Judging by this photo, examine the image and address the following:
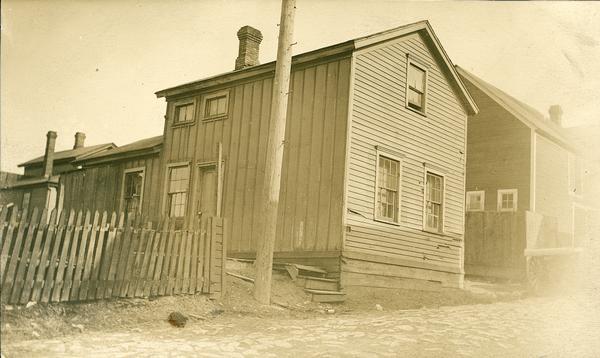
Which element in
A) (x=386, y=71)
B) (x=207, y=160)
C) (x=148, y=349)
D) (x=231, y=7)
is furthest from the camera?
(x=207, y=160)

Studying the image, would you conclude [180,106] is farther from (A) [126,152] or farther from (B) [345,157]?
(B) [345,157]

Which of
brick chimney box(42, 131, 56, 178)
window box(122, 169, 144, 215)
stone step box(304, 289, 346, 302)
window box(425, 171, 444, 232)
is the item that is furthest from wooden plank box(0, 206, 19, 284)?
window box(425, 171, 444, 232)

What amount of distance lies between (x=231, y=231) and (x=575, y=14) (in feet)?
26.6

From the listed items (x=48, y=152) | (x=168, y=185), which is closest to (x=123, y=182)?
(x=168, y=185)

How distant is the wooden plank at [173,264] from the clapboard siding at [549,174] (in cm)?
1372

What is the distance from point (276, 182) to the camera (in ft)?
30.9

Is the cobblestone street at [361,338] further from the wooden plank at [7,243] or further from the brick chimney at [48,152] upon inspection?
the brick chimney at [48,152]

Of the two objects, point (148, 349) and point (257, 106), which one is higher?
point (257, 106)

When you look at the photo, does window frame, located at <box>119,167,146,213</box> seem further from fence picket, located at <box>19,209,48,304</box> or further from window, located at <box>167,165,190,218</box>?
fence picket, located at <box>19,209,48,304</box>

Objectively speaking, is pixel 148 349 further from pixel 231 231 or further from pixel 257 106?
pixel 257 106

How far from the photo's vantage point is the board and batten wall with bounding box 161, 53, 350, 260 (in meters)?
12.0

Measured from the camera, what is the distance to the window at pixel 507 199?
754 inches

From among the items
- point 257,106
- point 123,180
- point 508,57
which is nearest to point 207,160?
point 257,106

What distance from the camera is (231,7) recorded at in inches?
332
